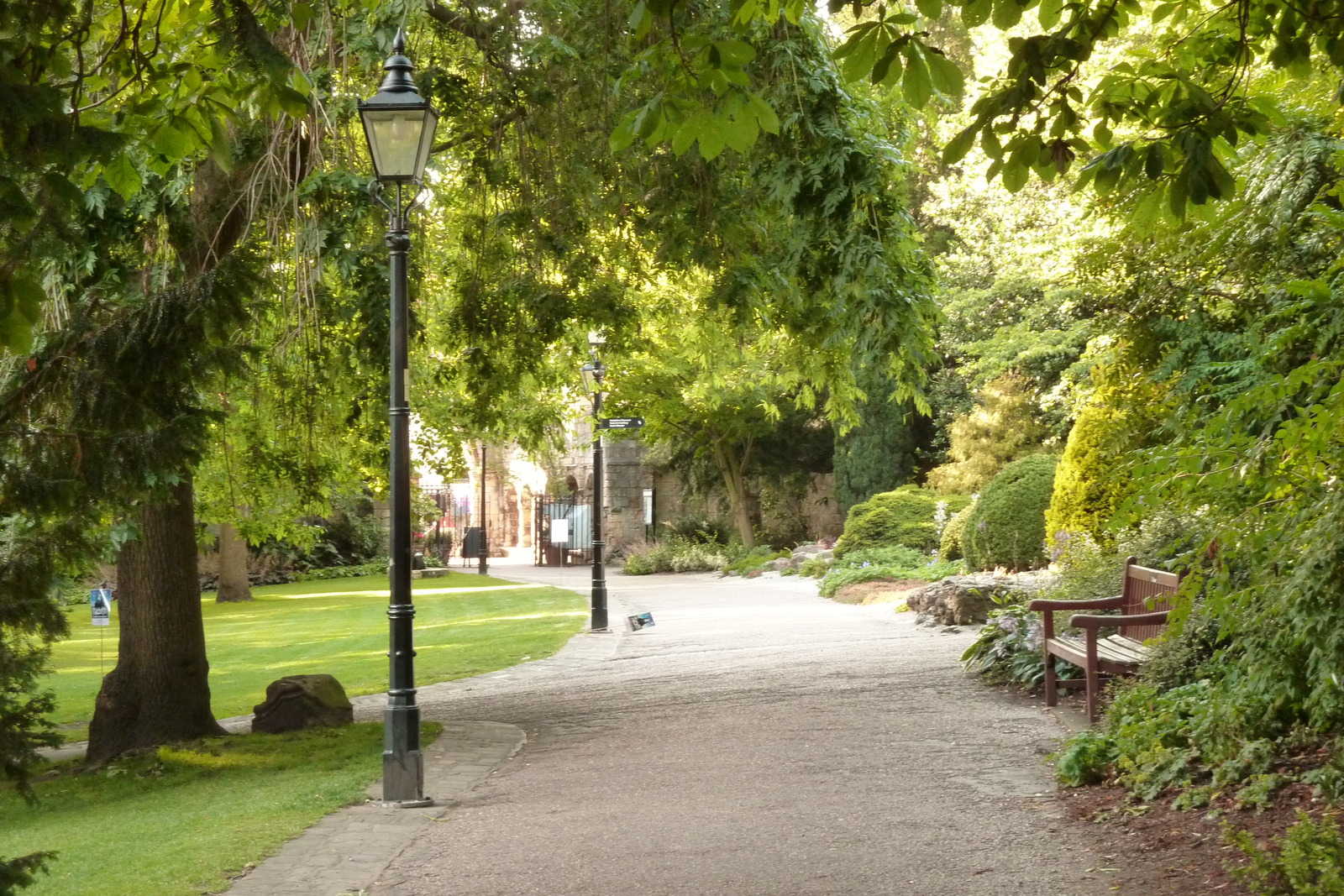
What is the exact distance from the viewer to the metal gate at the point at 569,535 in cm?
3884

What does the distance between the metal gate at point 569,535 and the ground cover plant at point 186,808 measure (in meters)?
28.1

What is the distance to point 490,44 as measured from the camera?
9031mm

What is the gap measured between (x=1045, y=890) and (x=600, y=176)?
653cm

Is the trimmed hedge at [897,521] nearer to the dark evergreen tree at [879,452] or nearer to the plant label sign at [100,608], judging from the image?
the dark evergreen tree at [879,452]

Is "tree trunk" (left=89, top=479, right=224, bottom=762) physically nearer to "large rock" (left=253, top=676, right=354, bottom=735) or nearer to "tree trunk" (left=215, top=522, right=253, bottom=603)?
"large rock" (left=253, top=676, right=354, bottom=735)

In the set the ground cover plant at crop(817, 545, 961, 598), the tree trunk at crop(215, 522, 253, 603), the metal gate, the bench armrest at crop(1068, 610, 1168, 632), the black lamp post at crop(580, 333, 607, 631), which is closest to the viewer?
the bench armrest at crop(1068, 610, 1168, 632)

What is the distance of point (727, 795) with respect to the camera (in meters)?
7.19

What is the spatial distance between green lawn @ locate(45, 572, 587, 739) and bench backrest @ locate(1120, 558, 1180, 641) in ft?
24.5

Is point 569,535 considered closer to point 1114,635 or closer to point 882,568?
point 882,568

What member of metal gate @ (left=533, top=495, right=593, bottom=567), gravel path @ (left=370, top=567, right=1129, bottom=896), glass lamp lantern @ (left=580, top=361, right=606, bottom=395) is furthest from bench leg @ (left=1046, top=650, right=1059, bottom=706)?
metal gate @ (left=533, top=495, right=593, bottom=567)

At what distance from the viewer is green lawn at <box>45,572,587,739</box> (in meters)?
14.9

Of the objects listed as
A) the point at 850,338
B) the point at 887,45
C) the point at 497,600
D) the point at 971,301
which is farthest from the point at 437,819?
the point at 971,301

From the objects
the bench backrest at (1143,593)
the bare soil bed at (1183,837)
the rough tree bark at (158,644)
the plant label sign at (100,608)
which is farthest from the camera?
the plant label sign at (100,608)

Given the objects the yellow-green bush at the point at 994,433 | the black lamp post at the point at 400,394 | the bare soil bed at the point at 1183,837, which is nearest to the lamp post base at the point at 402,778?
the black lamp post at the point at 400,394
